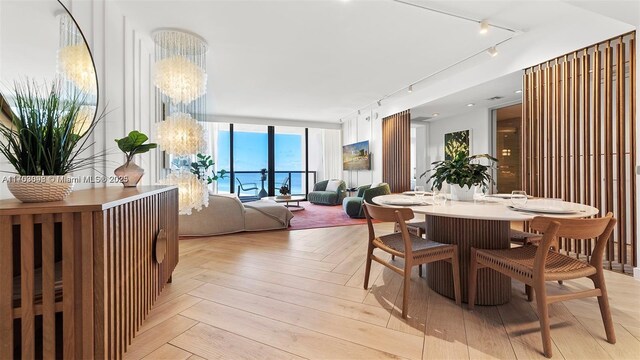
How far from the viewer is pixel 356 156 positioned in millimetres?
7289

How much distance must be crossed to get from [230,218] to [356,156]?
14.3 ft

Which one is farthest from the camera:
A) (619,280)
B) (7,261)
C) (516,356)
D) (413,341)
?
(619,280)

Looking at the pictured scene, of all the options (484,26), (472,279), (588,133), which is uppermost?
(484,26)

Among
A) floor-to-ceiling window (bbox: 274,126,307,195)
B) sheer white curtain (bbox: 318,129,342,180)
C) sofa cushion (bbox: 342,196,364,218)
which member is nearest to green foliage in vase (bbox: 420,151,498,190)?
sofa cushion (bbox: 342,196,364,218)

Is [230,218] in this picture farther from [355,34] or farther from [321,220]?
[355,34]

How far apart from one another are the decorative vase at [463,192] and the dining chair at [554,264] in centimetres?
58

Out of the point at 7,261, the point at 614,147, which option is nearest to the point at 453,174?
→ the point at 614,147

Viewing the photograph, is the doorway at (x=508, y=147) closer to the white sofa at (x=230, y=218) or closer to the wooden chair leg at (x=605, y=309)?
the wooden chair leg at (x=605, y=309)

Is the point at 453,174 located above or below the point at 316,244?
above

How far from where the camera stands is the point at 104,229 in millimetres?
981

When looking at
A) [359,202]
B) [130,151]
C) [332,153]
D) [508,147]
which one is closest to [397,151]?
[359,202]

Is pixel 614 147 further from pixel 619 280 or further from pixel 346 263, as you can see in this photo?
pixel 346 263

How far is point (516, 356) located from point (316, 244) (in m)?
2.30

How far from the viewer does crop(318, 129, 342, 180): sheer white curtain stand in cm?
857
